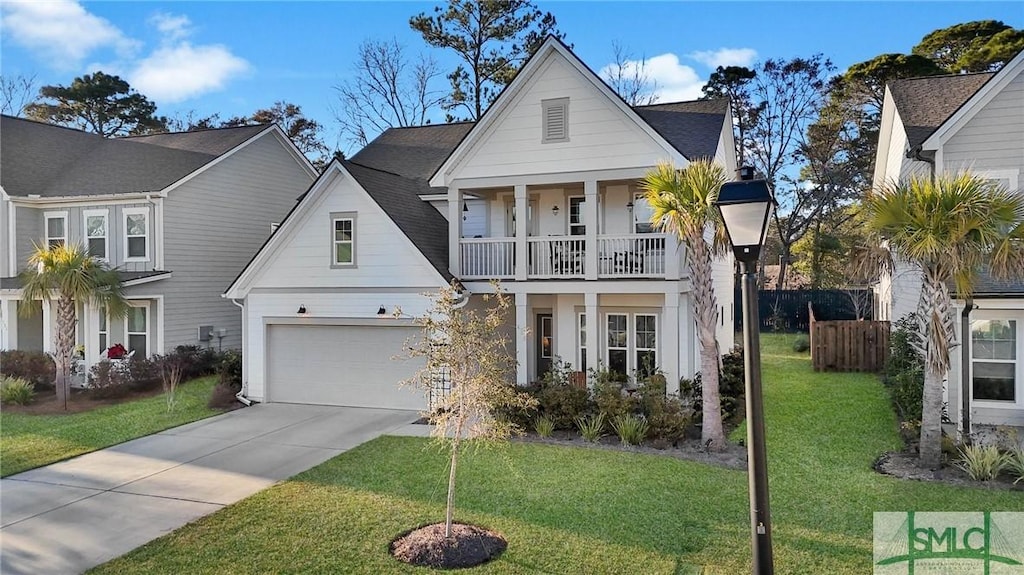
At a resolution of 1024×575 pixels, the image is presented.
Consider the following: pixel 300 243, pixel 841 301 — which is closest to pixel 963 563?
pixel 300 243

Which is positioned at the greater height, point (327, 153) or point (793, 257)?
point (327, 153)

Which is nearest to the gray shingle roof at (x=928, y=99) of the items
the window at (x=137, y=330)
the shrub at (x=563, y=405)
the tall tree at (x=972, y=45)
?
the shrub at (x=563, y=405)

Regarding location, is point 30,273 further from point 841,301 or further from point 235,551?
point 841,301

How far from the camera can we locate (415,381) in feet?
23.9

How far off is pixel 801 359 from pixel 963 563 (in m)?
16.0

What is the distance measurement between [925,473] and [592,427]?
497 cm

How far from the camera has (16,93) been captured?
3600cm

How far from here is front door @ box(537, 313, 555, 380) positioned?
16.0 metres

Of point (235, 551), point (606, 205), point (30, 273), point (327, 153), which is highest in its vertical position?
point (327, 153)

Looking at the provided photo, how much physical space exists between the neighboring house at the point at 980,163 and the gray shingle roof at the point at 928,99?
2cm

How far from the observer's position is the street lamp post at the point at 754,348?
4773 mm

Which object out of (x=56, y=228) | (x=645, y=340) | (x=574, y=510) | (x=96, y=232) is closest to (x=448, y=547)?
(x=574, y=510)

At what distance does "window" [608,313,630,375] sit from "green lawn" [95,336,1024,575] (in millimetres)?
4650

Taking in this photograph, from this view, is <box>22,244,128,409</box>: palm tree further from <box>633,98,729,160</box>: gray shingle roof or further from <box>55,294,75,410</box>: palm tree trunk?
<box>633,98,729,160</box>: gray shingle roof
